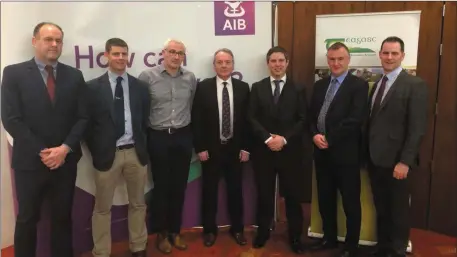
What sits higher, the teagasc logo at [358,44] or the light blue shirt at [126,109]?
the teagasc logo at [358,44]

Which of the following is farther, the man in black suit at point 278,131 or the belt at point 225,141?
the belt at point 225,141

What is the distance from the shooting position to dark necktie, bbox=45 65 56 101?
246 cm

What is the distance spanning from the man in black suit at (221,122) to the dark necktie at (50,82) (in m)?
1.06

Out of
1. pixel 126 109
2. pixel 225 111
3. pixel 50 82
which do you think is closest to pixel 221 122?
pixel 225 111

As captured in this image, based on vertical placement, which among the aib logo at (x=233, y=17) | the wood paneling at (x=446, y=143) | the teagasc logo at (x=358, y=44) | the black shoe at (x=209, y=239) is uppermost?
the aib logo at (x=233, y=17)

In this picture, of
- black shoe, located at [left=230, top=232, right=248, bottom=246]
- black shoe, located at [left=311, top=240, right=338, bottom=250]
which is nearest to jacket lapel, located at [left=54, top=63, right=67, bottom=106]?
black shoe, located at [left=230, top=232, right=248, bottom=246]

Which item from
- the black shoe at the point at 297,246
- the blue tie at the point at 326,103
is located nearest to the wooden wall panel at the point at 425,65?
the blue tie at the point at 326,103

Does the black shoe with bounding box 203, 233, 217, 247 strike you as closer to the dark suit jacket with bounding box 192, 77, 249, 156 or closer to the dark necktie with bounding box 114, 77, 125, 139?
the dark suit jacket with bounding box 192, 77, 249, 156

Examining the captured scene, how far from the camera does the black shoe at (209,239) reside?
3.23 meters

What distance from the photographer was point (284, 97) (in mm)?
2912

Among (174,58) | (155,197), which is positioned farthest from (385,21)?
(155,197)

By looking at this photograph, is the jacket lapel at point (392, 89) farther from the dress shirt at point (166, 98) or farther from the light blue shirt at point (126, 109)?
the light blue shirt at point (126, 109)

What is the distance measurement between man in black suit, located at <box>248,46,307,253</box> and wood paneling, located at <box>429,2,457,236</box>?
137 cm

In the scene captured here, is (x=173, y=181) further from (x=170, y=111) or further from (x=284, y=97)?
(x=284, y=97)
